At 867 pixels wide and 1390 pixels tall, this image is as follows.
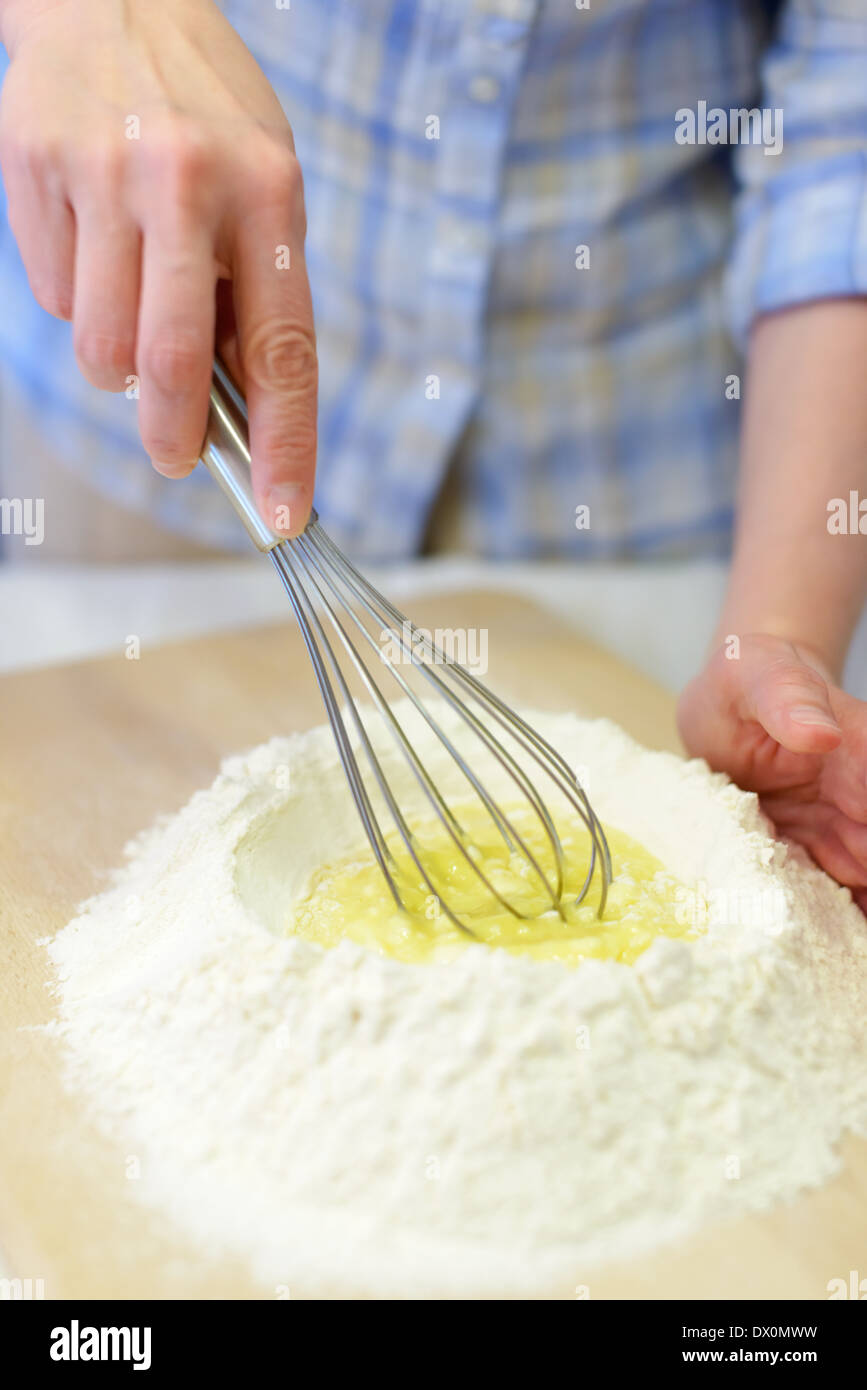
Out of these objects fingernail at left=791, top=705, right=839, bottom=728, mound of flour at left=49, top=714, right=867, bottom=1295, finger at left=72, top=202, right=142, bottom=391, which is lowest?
mound of flour at left=49, top=714, right=867, bottom=1295

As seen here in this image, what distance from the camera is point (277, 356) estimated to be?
0.65 metres

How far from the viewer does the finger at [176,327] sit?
2.04 feet

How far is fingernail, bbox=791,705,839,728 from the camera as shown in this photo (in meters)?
0.72

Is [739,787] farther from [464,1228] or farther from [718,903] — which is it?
[464,1228]

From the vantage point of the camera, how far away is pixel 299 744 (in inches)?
35.0

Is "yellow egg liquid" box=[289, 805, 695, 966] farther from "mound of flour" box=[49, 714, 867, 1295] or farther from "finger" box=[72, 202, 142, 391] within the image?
"finger" box=[72, 202, 142, 391]

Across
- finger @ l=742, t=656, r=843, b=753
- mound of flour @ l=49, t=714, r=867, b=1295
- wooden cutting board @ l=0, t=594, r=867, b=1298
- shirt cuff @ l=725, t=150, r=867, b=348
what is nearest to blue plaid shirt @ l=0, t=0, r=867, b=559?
shirt cuff @ l=725, t=150, r=867, b=348

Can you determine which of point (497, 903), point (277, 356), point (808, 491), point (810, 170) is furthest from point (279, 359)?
point (810, 170)

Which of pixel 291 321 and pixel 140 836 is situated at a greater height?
pixel 291 321

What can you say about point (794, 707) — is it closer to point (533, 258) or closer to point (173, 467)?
point (173, 467)

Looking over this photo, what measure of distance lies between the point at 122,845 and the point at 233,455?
0.35m

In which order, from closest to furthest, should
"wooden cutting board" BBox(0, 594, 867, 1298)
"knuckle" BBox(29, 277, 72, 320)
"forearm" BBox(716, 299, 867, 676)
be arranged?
1. "wooden cutting board" BBox(0, 594, 867, 1298)
2. "knuckle" BBox(29, 277, 72, 320)
3. "forearm" BBox(716, 299, 867, 676)

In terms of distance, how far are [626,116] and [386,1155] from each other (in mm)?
942
